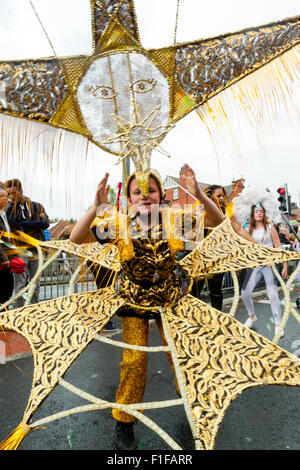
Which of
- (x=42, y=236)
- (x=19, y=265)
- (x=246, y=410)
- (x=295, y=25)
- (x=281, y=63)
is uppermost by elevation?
(x=295, y=25)

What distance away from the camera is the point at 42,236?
3.84 metres

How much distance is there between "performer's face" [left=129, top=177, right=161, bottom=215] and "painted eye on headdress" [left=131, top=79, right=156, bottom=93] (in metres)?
0.52

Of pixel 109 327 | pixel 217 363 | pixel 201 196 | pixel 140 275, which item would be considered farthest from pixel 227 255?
pixel 109 327

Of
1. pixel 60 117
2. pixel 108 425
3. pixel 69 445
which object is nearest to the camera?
pixel 60 117

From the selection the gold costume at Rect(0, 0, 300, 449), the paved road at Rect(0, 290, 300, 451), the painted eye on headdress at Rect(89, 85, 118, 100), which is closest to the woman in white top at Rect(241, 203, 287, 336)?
the paved road at Rect(0, 290, 300, 451)

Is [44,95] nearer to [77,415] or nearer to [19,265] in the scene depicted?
[19,265]

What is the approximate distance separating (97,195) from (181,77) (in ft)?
2.79

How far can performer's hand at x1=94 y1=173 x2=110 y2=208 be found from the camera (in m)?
1.75

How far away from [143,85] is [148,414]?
7.58 feet

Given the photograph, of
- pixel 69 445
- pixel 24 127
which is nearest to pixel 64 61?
pixel 24 127

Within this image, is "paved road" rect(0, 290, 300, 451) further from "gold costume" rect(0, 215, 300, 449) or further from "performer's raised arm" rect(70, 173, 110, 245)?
"performer's raised arm" rect(70, 173, 110, 245)

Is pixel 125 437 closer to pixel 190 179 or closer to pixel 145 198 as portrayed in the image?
pixel 145 198

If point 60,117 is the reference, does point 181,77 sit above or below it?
above

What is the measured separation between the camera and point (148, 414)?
2.36 meters
